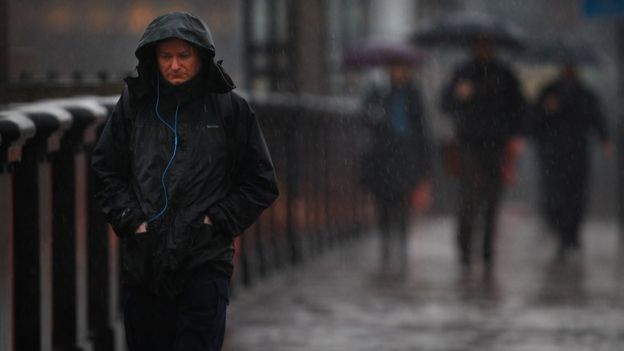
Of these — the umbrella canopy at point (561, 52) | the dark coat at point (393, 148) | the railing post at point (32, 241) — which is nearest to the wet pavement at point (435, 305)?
the dark coat at point (393, 148)

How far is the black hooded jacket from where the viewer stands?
6051 millimetres

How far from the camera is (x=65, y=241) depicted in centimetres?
783

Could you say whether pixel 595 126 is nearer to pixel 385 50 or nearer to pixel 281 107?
pixel 281 107

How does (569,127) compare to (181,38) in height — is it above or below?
below

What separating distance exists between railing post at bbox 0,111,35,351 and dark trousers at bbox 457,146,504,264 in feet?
27.6

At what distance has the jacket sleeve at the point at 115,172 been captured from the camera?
20.0 ft

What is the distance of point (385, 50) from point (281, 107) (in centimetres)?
889

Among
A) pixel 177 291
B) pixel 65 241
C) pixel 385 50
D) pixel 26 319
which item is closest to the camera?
pixel 177 291

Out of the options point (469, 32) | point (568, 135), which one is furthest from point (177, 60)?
point (469, 32)

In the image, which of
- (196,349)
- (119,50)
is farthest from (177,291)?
(119,50)

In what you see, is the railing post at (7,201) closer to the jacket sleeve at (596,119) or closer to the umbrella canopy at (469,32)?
the umbrella canopy at (469,32)

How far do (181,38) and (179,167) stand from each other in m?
0.40

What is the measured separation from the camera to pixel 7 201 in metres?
6.72

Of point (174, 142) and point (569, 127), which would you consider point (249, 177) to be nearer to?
point (174, 142)
